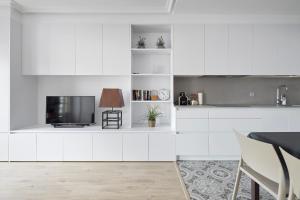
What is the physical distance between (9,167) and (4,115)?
78cm

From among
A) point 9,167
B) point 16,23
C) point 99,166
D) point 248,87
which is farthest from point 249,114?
point 16,23

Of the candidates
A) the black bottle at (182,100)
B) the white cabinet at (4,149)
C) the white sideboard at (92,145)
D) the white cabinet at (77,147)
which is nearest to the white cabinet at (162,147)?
the white sideboard at (92,145)

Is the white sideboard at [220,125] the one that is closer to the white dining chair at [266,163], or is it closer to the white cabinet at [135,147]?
the white cabinet at [135,147]

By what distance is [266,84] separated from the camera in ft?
15.2

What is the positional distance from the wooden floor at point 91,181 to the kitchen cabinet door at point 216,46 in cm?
177

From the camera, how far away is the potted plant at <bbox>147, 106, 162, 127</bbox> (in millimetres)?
4293

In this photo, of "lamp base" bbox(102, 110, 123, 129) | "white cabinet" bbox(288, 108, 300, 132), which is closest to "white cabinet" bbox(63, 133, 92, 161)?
"lamp base" bbox(102, 110, 123, 129)

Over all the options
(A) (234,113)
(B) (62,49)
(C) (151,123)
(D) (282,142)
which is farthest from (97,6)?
(D) (282,142)

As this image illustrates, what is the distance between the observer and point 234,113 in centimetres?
400

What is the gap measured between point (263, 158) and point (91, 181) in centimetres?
213

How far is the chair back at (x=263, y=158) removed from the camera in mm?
1627

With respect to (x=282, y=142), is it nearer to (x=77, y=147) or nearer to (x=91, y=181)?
(x=91, y=181)

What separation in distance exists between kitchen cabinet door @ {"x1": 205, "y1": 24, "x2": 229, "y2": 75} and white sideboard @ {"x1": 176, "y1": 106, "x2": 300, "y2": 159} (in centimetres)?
77

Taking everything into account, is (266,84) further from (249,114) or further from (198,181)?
(198,181)
